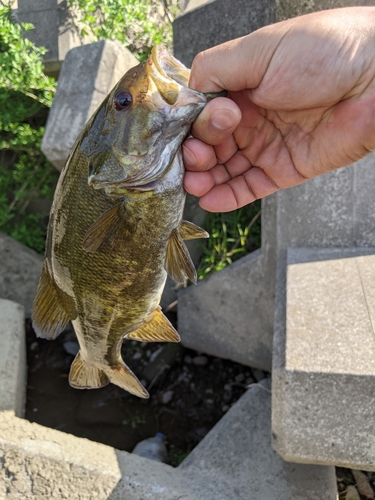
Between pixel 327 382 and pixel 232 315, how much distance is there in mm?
1715

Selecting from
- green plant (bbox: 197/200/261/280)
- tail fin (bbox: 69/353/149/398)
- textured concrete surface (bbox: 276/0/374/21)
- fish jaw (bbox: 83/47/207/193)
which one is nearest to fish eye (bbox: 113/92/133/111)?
fish jaw (bbox: 83/47/207/193)

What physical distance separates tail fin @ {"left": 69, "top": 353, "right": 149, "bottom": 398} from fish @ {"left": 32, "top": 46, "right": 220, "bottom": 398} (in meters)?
0.25

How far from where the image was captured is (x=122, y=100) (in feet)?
4.77

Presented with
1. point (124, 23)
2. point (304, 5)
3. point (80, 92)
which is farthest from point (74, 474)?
point (124, 23)

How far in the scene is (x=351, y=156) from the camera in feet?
6.07

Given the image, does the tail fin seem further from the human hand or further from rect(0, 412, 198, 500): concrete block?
the human hand

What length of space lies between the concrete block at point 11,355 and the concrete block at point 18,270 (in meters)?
0.57

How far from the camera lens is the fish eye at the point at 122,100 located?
144 centimetres

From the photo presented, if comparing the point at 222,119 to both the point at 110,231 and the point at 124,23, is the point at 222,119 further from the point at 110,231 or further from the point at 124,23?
the point at 124,23

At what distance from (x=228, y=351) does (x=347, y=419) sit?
1.86m

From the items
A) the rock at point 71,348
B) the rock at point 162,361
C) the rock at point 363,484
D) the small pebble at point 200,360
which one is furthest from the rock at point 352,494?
the rock at point 71,348

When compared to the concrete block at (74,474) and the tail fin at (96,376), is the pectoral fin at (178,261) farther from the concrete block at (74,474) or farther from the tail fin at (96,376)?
the concrete block at (74,474)

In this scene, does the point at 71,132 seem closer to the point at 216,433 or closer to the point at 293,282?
the point at 293,282

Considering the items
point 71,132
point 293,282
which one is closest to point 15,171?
point 71,132
